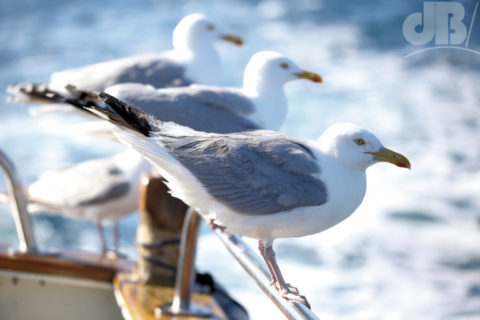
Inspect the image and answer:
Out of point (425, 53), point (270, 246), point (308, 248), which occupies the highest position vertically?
point (425, 53)

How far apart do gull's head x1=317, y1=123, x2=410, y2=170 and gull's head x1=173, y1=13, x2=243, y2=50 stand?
1502 millimetres

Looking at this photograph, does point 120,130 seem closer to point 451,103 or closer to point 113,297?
point 113,297

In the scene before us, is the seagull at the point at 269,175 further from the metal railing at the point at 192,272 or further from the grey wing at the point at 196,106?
the grey wing at the point at 196,106

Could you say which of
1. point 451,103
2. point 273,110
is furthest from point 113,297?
point 451,103

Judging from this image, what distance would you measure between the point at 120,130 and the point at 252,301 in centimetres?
392

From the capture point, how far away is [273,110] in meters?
2.23

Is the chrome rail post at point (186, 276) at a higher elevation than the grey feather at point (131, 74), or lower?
lower

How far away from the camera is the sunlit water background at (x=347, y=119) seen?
5.54 metres

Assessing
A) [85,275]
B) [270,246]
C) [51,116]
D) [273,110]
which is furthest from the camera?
[51,116]

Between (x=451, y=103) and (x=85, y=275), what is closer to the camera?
(x=85, y=275)

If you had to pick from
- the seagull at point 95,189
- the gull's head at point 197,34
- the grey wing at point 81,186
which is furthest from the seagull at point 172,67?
the grey wing at point 81,186

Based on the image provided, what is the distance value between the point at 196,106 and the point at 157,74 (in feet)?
1.84

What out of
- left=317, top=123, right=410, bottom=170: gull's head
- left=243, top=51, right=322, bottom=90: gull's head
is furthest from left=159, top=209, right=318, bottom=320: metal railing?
left=243, top=51, right=322, bottom=90: gull's head

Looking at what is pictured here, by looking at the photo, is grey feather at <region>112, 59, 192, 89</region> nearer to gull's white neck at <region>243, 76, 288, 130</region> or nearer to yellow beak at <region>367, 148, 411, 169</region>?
gull's white neck at <region>243, 76, 288, 130</region>
